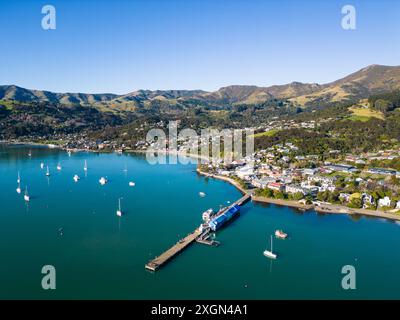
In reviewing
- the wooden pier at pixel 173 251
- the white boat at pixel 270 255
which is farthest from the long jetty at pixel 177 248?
the white boat at pixel 270 255

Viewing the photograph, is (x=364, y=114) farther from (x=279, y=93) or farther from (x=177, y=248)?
(x=279, y=93)

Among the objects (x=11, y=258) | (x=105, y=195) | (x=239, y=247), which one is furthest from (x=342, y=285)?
(x=105, y=195)

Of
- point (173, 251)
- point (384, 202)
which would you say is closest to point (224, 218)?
point (173, 251)

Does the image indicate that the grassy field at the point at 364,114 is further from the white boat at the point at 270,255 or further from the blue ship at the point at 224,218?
the white boat at the point at 270,255

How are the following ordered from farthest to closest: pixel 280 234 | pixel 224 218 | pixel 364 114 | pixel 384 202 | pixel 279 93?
1. pixel 279 93
2. pixel 364 114
3. pixel 384 202
4. pixel 224 218
5. pixel 280 234

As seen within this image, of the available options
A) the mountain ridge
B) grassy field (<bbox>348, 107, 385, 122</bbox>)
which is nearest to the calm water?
grassy field (<bbox>348, 107, 385, 122</bbox>)

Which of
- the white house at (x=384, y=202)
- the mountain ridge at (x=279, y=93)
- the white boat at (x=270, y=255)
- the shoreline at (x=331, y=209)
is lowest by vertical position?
the white boat at (x=270, y=255)
